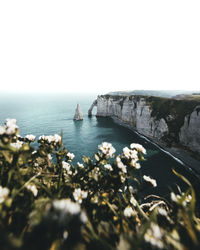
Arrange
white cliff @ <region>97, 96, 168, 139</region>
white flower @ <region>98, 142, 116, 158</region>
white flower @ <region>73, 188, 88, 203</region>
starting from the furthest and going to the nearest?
white cliff @ <region>97, 96, 168, 139</region>
white flower @ <region>98, 142, 116, 158</region>
white flower @ <region>73, 188, 88, 203</region>

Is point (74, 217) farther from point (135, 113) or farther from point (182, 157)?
point (135, 113)

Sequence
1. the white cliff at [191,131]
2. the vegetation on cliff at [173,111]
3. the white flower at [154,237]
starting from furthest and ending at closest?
the vegetation on cliff at [173,111]
the white cliff at [191,131]
the white flower at [154,237]

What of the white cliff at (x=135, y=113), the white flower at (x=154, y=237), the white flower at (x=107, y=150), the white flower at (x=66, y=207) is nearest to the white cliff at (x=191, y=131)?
the white cliff at (x=135, y=113)

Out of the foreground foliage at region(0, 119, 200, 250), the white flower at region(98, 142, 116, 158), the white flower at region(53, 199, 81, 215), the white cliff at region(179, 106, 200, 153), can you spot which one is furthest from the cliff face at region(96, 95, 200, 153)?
the white flower at region(53, 199, 81, 215)

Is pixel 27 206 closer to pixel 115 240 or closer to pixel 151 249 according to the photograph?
pixel 115 240

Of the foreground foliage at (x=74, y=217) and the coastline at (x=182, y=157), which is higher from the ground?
the foreground foliage at (x=74, y=217)

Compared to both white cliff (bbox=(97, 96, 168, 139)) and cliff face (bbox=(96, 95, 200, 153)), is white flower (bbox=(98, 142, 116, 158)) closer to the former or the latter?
cliff face (bbox=(96, 95, 200, 153))

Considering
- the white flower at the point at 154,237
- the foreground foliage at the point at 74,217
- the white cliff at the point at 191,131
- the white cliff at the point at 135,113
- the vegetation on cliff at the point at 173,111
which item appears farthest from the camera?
the white cliff at the point at 135,113

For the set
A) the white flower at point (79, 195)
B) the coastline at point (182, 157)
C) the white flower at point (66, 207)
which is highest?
the white flower at point (66, 207)

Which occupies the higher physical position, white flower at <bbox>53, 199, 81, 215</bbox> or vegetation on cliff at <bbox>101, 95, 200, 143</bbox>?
white flower at <bbox>53, 199, 81, 215</bbox>

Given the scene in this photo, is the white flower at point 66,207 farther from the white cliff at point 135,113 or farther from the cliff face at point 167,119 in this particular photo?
the white cliff at point 135,113
